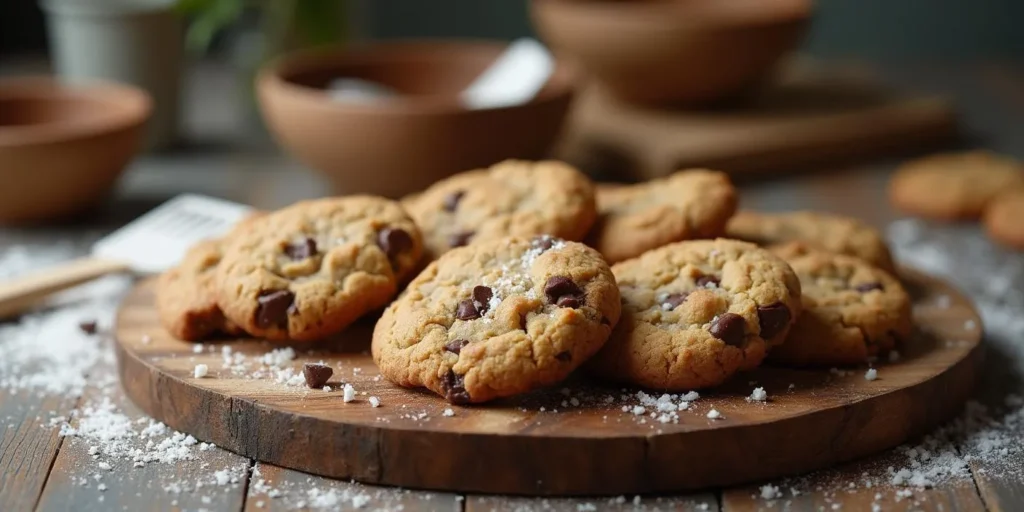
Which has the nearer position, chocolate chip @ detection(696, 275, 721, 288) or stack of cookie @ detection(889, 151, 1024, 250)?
chocolate chip @ detection(696, 275, 721, 288)

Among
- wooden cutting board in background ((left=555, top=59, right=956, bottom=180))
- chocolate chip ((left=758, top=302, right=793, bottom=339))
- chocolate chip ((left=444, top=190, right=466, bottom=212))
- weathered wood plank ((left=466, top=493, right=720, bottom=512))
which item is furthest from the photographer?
wooden cutting board in background ((left=555, top=59, right=956, bottom=180))

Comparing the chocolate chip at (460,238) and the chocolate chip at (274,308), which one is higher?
the chocolate chip at (460,238)

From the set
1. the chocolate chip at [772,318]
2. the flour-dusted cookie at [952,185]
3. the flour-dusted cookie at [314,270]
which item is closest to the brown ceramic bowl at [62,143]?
the flour-dusted cookie at [314,270]

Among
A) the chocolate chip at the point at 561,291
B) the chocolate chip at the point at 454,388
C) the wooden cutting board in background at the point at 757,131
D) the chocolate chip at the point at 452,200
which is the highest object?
the chocolate chip at the point at 561,291

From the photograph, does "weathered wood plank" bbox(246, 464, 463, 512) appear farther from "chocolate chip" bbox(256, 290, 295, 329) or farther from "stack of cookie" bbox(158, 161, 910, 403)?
"chocolate chip" bbox(256, 290, 295, 329)

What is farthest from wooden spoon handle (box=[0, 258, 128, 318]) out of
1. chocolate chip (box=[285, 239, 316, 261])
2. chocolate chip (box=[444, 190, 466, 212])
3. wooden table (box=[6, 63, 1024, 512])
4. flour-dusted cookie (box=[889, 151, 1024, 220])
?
flour-dusted cookie (box=[889, 151, 1024, 220])

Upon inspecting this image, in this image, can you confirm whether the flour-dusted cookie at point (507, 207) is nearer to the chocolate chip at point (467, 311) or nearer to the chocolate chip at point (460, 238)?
the chocolate chip at point (460, 238)

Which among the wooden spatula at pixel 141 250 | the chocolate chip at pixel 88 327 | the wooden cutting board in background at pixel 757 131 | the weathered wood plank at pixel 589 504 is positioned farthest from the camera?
the wooden cutting board in background at pixel 757 131
